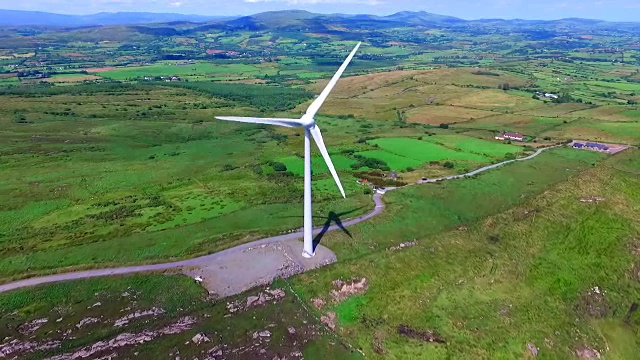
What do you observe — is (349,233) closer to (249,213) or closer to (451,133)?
(249,213)

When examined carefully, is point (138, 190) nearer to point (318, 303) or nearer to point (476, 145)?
point (318, 303)

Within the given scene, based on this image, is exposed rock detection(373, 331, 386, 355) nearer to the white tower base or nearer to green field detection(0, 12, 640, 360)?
green field detection(0, 12, 640, 360)

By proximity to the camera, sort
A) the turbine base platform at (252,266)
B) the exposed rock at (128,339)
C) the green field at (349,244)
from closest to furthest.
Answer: the exposed rock at (128,339)
the green field at (349,244)
the turbine base platform at (252,266)

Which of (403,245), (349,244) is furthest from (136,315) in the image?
(403,245)

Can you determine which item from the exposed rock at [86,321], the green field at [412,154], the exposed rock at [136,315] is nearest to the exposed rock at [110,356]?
the exposed rock at [136,315]

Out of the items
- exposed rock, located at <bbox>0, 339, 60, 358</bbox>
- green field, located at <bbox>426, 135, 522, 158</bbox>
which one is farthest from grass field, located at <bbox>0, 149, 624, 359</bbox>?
green field, located at <bbox>426, 135, 522, 158</bbox>

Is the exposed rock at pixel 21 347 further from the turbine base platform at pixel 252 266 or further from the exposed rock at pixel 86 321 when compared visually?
the turbine base platform at pixel 252 266
